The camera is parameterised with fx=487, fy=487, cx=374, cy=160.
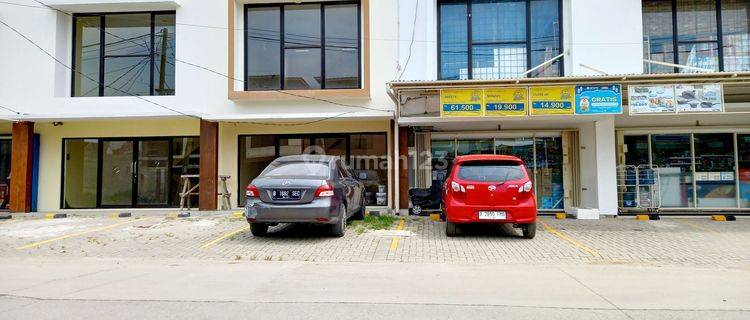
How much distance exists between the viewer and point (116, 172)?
1496 centimetres

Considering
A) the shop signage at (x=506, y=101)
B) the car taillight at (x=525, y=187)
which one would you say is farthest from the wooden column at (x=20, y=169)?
the car taillight at (x=525, y=187)

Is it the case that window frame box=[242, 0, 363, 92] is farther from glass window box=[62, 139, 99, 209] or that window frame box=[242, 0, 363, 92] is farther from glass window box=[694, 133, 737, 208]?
glass window box=[694, 133, 737, 208]

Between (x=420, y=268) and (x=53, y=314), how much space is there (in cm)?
436

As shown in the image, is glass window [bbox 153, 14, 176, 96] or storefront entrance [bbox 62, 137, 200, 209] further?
storefront entrance [bbox 62, 137, 200, 209]

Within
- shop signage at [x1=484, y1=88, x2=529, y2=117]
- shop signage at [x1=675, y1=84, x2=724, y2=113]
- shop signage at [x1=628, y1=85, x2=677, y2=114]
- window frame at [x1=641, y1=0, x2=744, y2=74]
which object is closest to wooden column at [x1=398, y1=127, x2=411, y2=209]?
shop signage at [x1=484, y1=88, x2=529, y2=117]

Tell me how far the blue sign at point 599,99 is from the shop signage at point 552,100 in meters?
0.18

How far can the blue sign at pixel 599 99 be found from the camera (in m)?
11.2

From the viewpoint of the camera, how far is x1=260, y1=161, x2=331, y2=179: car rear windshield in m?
9.10

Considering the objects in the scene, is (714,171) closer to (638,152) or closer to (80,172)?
(638,152)

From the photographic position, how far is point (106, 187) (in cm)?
1495

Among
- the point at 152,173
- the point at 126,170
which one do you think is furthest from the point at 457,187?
the point at 126,170

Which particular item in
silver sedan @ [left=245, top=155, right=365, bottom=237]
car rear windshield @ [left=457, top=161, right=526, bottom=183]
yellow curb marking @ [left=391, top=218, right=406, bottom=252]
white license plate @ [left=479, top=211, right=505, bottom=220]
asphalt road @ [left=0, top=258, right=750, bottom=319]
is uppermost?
car rear windshield @ [left=457, top=161, right=526, bottom=183]

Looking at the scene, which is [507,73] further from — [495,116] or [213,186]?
[213,186]

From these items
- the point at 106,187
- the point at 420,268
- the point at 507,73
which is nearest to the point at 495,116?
the point at 507,73
